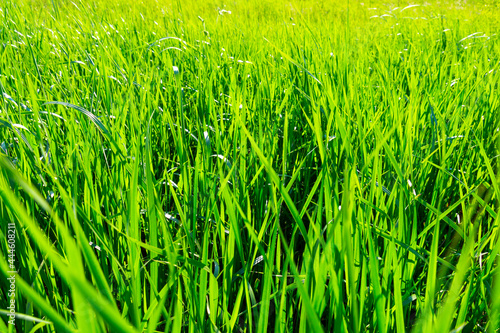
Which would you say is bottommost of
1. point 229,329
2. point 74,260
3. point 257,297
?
point 257,297

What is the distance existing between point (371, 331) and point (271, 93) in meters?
0.89

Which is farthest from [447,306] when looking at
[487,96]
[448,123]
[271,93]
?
[487,96]

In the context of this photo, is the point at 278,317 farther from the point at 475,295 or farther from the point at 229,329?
the point at 475,295

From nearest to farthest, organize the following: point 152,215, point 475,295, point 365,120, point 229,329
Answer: point 152,215
point 229,329
point 475,295
point 365,120

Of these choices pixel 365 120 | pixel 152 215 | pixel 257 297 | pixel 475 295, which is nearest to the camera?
pixel 152 215

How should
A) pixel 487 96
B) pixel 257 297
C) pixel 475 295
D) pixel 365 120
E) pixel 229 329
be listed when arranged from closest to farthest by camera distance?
pixel 229 329 < pixel 475 295 < pixel 257 297 < pixel 365 120 < pixel 487 96

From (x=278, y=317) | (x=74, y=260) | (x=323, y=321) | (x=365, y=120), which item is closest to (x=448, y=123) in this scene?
(x=365, y=120)

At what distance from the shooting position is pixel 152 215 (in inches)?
14.4

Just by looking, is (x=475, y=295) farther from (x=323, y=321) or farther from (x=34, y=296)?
(x=34, y=296)

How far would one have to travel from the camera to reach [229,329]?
0.48 meters

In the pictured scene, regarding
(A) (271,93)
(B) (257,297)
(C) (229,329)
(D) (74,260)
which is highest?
(D) (74,260)

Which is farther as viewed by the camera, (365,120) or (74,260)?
(365,120)

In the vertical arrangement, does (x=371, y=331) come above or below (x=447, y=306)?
below

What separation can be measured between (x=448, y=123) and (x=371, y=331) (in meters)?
0.75
